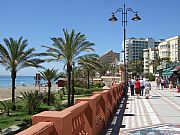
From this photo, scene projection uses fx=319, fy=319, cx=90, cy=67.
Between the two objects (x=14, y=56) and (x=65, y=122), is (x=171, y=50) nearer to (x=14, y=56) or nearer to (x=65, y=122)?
(x=14, y=56)

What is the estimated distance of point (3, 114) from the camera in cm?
1989

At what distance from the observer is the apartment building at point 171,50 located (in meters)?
127

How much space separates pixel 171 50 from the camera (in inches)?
5167

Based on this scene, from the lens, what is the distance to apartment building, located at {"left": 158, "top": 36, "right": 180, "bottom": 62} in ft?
415

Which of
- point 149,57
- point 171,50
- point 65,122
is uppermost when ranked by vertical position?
point 171,50

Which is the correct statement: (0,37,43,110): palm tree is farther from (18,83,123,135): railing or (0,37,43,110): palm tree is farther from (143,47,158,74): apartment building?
(143,47,158,74): apartment building

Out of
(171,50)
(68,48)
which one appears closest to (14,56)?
(68,48)

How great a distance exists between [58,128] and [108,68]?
85.6 m

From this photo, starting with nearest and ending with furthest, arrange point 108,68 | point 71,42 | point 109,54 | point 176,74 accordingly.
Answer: point 71,42 < point 176,74 < point 109,54 < point 108,68

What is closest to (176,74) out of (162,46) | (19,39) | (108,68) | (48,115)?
(19,39)

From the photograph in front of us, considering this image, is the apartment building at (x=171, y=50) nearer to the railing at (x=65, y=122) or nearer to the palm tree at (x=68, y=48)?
the palm tree at (x=68, y=48)

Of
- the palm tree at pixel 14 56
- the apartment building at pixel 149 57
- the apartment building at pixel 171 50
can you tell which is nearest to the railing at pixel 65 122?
the palm tree at pixel 14 56

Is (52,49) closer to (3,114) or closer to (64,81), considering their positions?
(3,114)

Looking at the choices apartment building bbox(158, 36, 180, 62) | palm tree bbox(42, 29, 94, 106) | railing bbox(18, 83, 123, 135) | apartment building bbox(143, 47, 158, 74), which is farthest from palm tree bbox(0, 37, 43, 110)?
apartment building bbox(143, 47, 158, 74)
